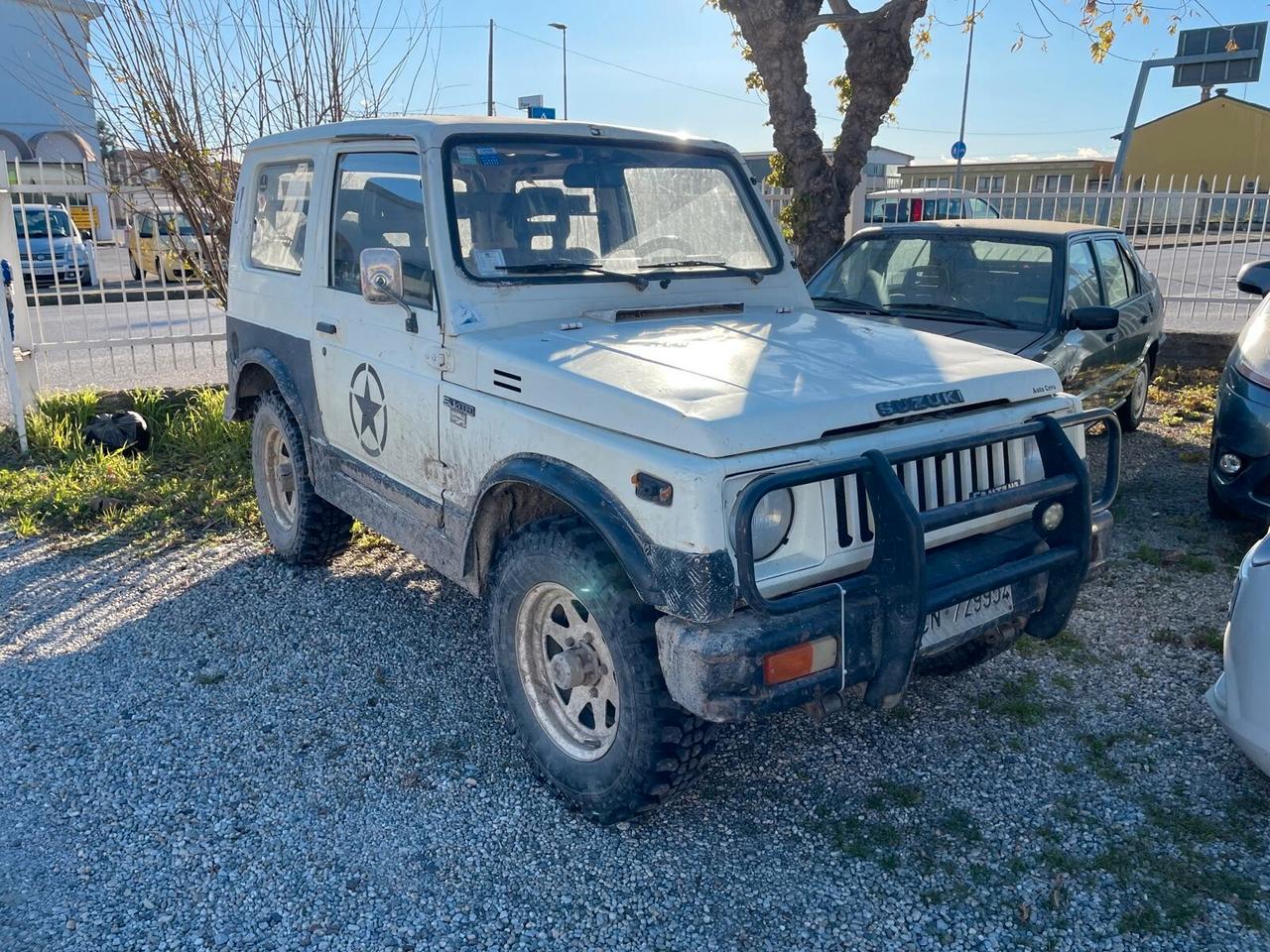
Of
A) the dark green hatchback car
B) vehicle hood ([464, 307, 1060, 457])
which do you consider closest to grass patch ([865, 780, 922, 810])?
vehicle hood ([464, 307, 1060, 457])

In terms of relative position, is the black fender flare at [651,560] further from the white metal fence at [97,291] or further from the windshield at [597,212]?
the white metal fence at [97,291]

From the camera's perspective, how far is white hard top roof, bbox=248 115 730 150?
12.2ft

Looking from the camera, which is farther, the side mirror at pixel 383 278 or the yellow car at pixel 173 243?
the yellow car at pixel 173 243

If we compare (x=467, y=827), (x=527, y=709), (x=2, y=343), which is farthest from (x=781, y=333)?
(x=2, y=343)

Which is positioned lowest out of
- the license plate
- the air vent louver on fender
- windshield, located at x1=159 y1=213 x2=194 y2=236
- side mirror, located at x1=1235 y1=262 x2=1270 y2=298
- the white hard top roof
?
the license plate

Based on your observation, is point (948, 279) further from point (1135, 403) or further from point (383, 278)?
point (383, 278)

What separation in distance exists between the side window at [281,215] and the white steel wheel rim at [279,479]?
87cm

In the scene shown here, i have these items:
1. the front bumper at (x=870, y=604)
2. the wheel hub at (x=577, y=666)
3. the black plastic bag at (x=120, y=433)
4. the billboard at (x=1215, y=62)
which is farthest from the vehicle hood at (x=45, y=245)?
the billboard at (x=1215, y=62)

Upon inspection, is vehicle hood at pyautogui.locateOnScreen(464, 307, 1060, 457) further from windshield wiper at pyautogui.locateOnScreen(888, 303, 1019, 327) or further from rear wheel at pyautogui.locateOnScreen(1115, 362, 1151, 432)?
rear wheel at pyautogui.locateOnScreen(1115, 362, 1151, 432)

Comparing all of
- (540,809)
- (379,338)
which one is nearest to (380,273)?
(379,338)

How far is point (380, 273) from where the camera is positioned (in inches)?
135

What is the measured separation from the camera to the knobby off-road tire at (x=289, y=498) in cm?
478

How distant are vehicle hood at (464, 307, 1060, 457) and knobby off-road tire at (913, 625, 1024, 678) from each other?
3.00 ft

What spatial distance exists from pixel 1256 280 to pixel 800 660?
4904 millimetres
